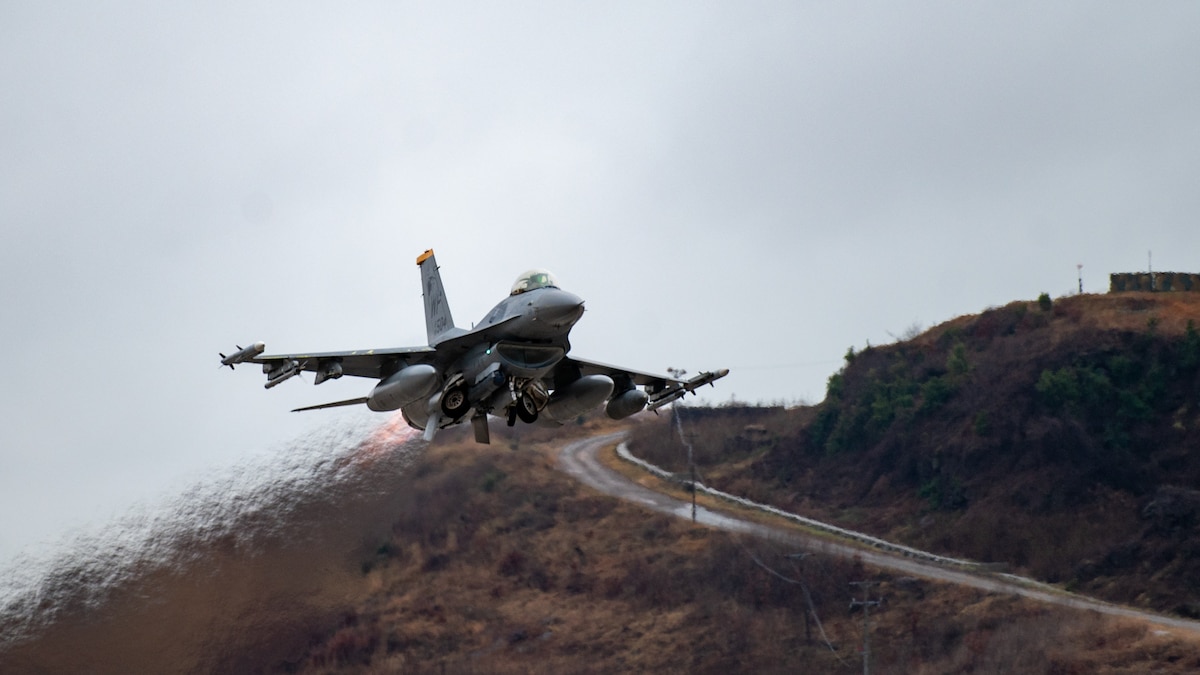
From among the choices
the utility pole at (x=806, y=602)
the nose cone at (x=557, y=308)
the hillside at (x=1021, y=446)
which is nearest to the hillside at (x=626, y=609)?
the utility pole at (x=806, y=602)

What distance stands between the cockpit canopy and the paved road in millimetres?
31644

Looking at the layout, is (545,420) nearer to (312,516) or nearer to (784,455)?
(312,516)

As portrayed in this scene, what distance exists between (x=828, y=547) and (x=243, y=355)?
38.2 m

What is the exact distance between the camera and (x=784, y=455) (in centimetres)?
8056

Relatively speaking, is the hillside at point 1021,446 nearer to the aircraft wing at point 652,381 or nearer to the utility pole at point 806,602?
the utility pole at point 806,602

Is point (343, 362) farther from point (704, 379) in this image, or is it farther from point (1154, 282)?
point (1154, 282)

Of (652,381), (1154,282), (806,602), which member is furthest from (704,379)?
(1154,282)

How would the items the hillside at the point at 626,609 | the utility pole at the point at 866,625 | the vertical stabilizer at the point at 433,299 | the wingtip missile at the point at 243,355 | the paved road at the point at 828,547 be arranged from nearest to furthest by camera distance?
the wingtip missile at the point at 243,355 < the vertical stabilizer at the point at 433,299 < the hillside at the point at 626,609 < the utility pole at the point at 866,625 < the paved road at the point at 828,547

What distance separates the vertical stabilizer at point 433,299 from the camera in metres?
35.2

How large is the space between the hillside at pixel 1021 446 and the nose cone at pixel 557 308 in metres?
37.3

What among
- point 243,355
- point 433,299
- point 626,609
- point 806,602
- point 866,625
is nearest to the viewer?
point 243,355

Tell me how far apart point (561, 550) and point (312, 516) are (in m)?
18.9

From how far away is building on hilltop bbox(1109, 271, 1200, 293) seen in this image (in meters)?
81.2

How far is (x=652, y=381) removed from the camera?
3603 cm
